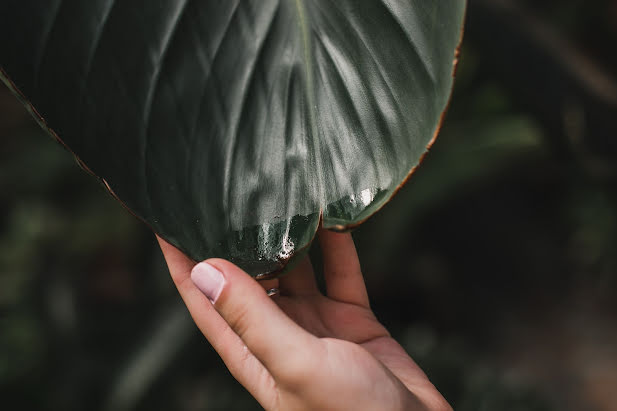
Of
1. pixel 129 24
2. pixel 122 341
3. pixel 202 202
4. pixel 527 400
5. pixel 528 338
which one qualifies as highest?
pixel 129 24

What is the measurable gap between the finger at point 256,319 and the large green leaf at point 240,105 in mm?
21

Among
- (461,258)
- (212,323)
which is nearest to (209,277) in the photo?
(212,323)

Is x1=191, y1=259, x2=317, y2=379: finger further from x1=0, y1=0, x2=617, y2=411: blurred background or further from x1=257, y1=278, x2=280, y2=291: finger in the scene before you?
x1=0, y1=0, x2=617, y2=411: blurred background

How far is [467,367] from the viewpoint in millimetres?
1141

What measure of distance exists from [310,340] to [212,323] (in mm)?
163

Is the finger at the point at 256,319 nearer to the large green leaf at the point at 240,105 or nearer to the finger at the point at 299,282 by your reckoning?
the large green leaf at the point at 240,105

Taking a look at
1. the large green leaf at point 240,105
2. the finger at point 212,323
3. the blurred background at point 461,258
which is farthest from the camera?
the blurred background at point 461,258

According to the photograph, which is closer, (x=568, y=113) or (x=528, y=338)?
(x=568, y=113)

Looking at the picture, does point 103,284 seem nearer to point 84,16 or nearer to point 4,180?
point 4,180

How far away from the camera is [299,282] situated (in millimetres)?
662

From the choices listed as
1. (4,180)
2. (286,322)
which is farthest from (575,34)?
(4,180)

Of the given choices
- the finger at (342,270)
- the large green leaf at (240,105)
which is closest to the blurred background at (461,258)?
the finger at (342,270)

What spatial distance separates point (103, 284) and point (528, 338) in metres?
1.49

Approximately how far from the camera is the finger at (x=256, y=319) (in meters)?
0.45
